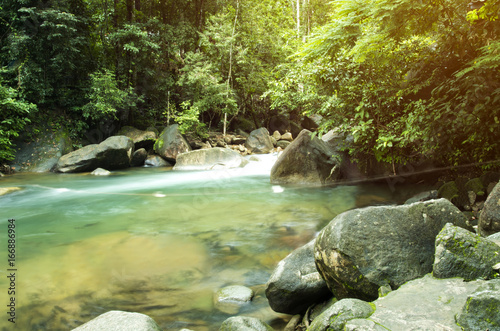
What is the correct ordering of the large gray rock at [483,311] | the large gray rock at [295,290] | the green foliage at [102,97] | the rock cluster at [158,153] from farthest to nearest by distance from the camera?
the green foliage at [102,97]
the rock cluster at [158,153]
the large gray rock at [295,290]
the large gray rock at [483,311]

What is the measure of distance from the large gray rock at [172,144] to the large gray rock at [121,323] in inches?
559

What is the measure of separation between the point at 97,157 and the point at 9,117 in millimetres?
4267

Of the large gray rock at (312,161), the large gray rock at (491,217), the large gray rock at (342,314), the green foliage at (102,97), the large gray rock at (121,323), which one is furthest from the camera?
the green foliage at (102,97)

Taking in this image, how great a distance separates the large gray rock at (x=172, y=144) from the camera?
16750mm

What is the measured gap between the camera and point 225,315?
141 inches

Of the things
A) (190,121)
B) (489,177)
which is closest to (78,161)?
(190,121)

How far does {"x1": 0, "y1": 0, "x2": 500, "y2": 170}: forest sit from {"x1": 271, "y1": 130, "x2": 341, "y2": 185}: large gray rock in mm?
1109

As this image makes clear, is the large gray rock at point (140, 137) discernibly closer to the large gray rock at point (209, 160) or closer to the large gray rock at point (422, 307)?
the large gray rock at point (209, 160)

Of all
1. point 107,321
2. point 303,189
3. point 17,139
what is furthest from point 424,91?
point 17,139

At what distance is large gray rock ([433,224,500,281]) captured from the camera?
2307mm

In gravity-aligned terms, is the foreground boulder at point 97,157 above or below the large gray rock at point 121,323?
above

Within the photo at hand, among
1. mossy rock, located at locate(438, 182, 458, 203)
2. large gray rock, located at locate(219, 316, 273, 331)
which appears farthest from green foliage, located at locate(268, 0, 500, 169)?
large gray rock, located at locate(219, 316, 273, 331)

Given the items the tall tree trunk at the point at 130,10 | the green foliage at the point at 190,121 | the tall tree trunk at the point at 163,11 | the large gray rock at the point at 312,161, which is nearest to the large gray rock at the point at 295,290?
the large gray rock at the point at 312,161

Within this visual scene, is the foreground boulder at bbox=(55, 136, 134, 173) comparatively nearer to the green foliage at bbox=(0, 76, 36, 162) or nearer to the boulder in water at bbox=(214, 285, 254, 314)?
the green foliage at bbox=(0, 76, 36, 162)
